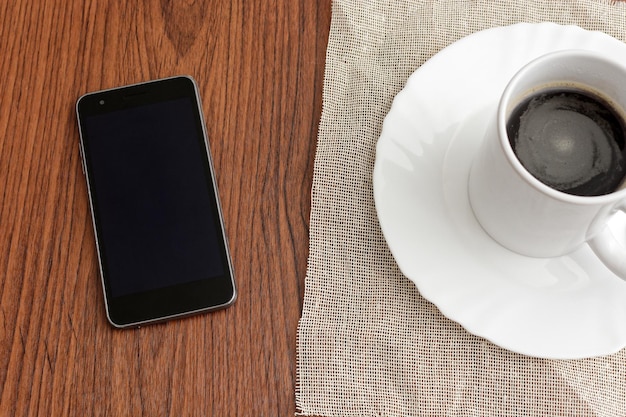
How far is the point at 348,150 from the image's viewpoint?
603 millimetres

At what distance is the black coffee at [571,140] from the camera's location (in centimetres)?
47

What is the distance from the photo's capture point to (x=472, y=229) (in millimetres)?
532

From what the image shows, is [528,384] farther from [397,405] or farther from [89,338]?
[89,338]

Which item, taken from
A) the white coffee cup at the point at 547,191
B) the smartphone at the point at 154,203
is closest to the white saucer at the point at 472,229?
the white coffee cup at the point at 547,191

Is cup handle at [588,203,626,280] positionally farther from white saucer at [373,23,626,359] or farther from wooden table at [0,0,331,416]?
wooden table at [0,0,331,416]

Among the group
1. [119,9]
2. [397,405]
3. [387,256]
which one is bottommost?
[397,405]

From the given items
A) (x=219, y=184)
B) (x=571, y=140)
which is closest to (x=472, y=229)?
(x=571, y=140)

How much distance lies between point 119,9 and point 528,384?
0.55m

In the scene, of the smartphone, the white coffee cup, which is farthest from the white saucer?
the smartphone

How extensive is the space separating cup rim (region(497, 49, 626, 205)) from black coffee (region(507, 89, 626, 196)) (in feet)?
0.12

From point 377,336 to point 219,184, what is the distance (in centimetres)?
21

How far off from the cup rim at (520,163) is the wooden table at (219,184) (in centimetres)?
22

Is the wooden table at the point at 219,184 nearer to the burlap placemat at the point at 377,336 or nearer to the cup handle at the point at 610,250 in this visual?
the burlap placemat at the point at 377,336

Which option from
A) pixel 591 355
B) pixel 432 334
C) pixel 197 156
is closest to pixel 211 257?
pixel 197 156
